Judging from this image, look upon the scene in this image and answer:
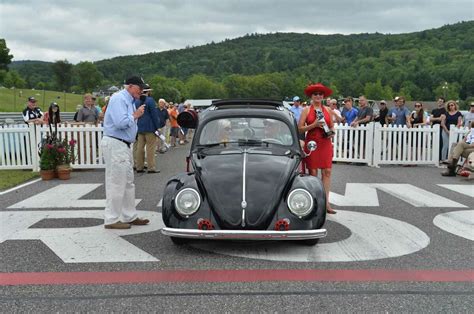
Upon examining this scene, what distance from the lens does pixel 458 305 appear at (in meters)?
4.07

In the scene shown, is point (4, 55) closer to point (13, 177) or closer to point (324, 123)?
point (13, 177)

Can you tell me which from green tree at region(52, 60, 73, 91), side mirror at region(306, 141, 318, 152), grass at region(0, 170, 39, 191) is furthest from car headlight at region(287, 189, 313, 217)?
green tree at region(52, 60, 73, 91)

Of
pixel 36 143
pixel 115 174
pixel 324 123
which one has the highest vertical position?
pixel 324 123

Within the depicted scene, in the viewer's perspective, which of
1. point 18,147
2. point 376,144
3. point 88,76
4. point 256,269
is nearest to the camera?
point 256,269

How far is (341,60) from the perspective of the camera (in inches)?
5881

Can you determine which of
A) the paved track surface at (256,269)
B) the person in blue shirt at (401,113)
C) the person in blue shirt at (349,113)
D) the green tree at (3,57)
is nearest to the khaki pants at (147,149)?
the paved track surface at (256,269)

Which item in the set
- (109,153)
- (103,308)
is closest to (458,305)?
(103,308)

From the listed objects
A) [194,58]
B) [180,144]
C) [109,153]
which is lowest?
[180,144]

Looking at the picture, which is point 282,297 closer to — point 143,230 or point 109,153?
point 143,230

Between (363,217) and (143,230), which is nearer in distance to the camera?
(143,230)

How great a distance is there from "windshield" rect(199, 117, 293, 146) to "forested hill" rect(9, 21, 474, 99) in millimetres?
117296

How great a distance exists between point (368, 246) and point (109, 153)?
3.54m

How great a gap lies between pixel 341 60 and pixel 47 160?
14595 centimetres

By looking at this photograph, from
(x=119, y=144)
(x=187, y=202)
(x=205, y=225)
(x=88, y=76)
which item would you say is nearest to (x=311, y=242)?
(x=205, y=225)
